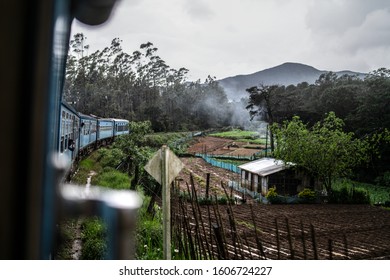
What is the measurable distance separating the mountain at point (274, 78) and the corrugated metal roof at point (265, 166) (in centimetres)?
43

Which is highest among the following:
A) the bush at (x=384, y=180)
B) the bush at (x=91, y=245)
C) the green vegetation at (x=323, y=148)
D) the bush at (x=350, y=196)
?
the green vegetation at (x=323, y=148)

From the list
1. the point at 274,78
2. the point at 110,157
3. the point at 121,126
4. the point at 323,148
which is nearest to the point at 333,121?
the point at 323,148

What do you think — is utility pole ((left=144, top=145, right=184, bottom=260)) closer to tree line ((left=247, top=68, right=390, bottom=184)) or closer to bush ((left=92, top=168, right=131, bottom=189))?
bush ((left=92, top=168, right=131, bottom=189))

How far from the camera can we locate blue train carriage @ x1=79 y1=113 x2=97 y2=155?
2.49 m

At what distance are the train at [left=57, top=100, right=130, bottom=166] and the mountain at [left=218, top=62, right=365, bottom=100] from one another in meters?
0.67

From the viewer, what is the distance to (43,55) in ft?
1.45

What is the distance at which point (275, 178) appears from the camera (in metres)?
2.39

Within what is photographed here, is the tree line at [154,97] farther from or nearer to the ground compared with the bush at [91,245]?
farther from the ground

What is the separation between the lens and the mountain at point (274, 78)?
2.17 metres

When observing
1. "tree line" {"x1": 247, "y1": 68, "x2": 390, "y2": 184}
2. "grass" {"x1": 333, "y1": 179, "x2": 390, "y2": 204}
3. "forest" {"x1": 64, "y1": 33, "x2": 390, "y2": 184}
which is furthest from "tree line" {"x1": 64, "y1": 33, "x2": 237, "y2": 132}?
"grass" {"x1": 333, "y1": 179, "x2": 390, "y2": 204}

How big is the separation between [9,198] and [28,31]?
0.60 feet

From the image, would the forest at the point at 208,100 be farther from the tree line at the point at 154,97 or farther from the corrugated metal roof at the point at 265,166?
the corrugated metal roof at the point at 265,166

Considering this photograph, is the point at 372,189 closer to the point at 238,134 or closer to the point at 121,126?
the point at 238,134

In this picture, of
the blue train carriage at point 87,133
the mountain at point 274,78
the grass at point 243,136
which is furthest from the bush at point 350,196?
the blue train carriage at point 87,133
